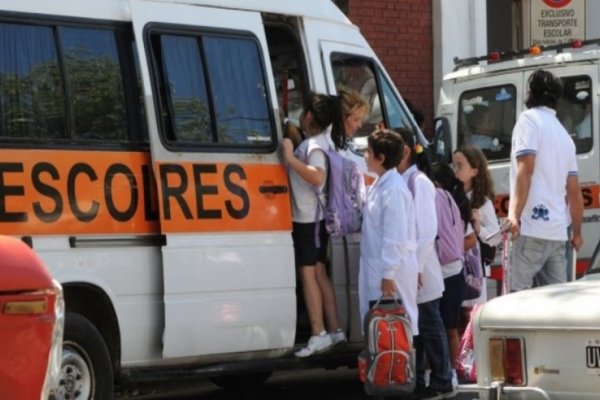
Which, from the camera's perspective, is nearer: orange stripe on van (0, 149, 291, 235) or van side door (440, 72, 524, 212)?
orange stripe on van (0, 149, 291, 235)

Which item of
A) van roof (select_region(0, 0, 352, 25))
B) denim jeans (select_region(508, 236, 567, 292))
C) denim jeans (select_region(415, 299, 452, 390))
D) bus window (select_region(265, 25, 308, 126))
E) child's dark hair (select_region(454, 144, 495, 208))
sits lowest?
denim jeans (select_region(415, 299, 452, 390))

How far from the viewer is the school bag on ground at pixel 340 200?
9.45m

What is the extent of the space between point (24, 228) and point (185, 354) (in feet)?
4.56

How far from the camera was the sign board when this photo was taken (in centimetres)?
1742

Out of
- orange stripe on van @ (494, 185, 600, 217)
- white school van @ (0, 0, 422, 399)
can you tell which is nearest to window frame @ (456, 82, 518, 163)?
orange stripe on van @ (494, 185, 600, 217)

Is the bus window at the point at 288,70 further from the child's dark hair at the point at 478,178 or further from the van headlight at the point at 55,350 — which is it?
the van headlight at the point at 55,350

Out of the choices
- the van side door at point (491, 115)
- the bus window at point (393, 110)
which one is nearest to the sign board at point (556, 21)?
the van side door at point (491, 115)

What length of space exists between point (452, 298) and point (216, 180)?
2173 mm

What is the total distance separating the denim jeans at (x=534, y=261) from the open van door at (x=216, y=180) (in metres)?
1.45

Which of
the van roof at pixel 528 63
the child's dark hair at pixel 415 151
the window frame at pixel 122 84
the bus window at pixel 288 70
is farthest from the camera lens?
the van roof at pixel 528 63

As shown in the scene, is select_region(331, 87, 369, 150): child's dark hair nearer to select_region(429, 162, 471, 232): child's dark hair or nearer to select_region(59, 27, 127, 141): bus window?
select_region(429, 162, 471, 232): child's dark hair

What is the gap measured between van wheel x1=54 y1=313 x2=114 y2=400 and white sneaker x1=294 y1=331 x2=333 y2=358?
1677 mm

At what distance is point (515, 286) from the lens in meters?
9.22

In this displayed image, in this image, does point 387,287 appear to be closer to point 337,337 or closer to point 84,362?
point 337,337
